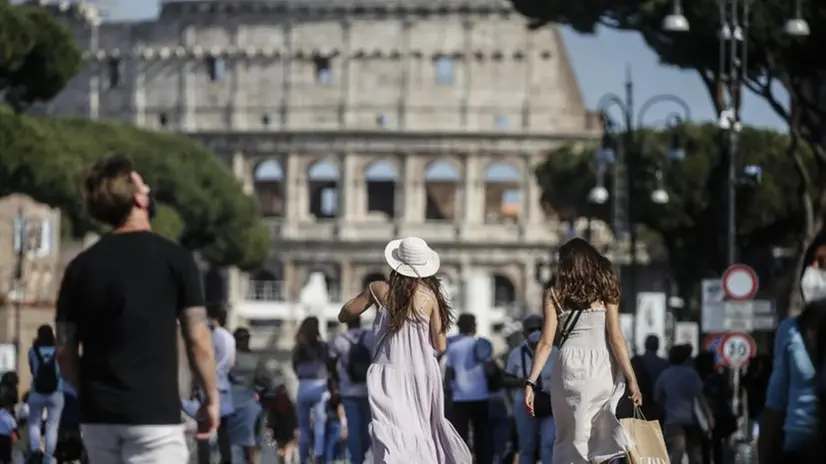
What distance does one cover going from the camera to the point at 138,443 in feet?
25.2

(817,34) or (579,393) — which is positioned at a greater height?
(817,34)

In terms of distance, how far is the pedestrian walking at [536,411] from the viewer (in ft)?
49.6

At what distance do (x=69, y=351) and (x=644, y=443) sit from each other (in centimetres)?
463

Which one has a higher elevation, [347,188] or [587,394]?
[347,188]

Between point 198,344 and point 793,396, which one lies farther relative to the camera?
point 793,396

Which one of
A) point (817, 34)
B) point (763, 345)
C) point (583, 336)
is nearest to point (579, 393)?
point (583, 336)

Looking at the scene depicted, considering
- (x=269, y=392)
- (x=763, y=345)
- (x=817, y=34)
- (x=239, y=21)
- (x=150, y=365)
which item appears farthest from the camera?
(x=239, y=21)

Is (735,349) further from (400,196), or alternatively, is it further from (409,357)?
(400,196)

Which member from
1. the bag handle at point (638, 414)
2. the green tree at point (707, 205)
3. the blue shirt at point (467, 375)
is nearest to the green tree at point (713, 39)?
the blue shirt at point (467, 375)

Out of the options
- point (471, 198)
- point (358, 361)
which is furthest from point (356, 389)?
point (471, 198)

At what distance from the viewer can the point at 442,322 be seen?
11.8 metres

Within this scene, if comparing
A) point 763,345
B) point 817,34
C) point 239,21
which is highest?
point 239,21

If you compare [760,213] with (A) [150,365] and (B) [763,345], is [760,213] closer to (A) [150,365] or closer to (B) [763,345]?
(B) [763,345]

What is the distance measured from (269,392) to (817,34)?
1370cm
